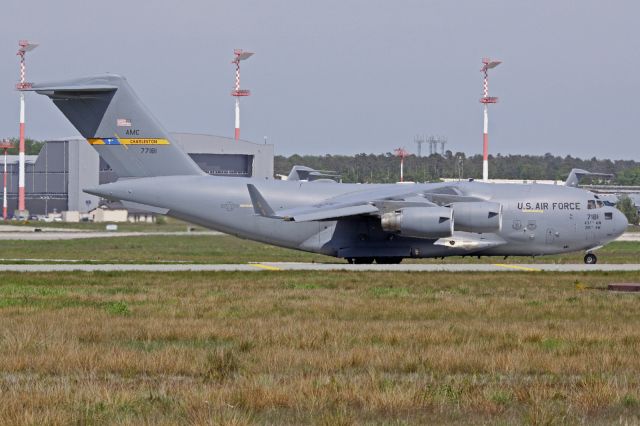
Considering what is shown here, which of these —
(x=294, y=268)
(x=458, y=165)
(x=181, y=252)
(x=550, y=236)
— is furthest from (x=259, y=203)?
(x=458, y=165)

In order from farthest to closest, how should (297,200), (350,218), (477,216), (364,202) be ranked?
(297,200), (350,218), (364,202), (477,216)

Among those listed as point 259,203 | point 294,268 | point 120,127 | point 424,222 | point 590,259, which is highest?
point 120,127

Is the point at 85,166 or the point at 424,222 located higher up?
the point at 85,166

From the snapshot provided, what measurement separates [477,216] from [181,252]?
69.3 ft

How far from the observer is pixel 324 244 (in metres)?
39.6

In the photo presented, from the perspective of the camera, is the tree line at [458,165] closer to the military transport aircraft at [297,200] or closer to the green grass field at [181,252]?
the green grass field at [181,252]

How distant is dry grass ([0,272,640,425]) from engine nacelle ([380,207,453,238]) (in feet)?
29.5

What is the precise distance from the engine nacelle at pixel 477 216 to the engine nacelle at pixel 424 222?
1.52ft

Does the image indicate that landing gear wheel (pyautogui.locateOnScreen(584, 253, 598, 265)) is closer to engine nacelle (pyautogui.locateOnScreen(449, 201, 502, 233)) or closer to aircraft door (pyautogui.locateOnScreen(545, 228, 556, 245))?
aircraft door (pyautogui.locateOnScreen(545, 228, 556, 245))

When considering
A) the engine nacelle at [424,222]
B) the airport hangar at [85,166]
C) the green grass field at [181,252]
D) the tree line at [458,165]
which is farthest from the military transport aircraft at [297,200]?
the tree line at [458,165]

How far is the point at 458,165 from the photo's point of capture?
15575cm

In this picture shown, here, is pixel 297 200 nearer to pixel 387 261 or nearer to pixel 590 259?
pixel 387 261

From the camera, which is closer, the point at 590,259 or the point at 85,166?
the point at 590,259

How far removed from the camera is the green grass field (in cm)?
4750
